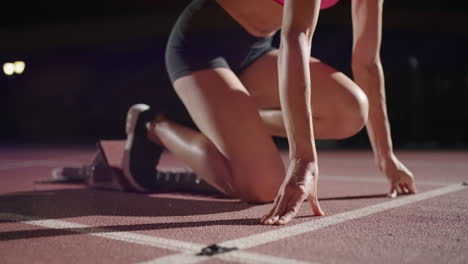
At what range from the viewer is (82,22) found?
8.32 m

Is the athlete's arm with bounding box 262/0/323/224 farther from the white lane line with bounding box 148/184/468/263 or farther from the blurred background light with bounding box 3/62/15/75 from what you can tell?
the blurred background light with bounding box 3/62/15/75

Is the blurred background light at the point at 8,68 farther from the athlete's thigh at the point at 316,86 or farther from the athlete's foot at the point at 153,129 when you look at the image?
the athlete's thigh at the point at 316,86

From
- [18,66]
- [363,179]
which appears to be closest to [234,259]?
[363,179]

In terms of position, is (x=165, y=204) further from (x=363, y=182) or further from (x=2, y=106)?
(x=2, y=106)

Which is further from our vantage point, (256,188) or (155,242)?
(256,188)

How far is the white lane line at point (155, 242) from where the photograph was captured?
1.30 metres

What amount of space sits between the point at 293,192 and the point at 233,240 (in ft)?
1.06

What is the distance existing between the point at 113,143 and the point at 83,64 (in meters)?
9.18

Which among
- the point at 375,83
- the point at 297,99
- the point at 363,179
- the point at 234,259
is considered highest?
the point at 297,99

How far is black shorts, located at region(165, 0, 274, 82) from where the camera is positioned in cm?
249

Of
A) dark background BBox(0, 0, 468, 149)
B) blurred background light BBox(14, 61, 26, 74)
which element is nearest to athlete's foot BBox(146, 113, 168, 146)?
dark background BBox(0, 0, 468, 149)

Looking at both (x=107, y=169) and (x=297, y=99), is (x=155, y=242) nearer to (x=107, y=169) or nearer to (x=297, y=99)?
(x=297, y=99)

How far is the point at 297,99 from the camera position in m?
1.85

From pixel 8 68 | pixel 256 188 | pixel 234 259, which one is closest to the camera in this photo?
pixel 234 259
